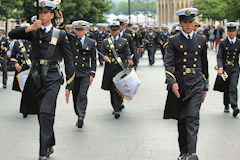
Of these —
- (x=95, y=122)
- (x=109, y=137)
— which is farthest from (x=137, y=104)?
(x=109, y=137)

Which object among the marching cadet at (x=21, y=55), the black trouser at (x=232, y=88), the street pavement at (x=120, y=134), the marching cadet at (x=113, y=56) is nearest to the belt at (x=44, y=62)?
the street pavement at (x=120, y=134)

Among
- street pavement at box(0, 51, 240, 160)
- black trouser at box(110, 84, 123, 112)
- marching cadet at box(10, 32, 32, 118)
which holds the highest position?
marching cadet at box(10, 32, 32, 118)

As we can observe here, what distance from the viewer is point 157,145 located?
8.82 metres

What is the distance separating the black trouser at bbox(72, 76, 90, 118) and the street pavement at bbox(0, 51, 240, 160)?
1.19ft

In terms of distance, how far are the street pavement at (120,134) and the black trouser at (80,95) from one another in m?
0.36

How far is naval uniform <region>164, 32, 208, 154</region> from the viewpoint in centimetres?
740

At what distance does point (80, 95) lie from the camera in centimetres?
1081

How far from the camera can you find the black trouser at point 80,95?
1069 cm

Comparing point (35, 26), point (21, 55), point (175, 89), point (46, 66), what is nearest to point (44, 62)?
point (46, 66)

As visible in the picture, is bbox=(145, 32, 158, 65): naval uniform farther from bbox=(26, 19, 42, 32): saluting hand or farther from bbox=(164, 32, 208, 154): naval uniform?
bbox=(26, 19, 42, 32): saluting hand

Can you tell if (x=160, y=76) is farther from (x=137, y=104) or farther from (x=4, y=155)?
(x=4, y=155)

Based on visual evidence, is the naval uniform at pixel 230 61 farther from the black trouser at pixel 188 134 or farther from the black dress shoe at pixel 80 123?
the black trouser at pixel 188 134

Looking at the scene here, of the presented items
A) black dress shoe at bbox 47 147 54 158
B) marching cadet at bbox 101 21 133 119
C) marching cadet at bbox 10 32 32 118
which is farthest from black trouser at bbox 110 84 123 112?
black dress shoe at bbox 47 147 54 158

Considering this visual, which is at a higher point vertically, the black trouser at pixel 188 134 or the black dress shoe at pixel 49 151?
the black trouser at pixel 188 134
